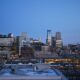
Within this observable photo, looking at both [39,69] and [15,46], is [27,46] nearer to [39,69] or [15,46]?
[15,46]

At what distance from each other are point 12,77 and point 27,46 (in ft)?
99.4

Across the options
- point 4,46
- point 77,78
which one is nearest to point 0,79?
point 77,78

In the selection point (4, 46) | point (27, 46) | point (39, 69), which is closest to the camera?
point (39, 69)

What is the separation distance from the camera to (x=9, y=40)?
29.5 meters

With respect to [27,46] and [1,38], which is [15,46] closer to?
[1,38]

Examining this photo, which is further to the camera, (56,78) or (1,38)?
(1,38)

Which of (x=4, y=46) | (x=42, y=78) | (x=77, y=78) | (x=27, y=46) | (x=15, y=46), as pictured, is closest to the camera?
(x=42, y=78)

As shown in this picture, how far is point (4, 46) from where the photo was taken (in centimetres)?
2680

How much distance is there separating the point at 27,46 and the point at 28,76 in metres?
30.2

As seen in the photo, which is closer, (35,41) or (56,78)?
(56,78)

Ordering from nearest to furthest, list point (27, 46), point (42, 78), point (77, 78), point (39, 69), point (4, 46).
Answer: point (42, 78), point (39, 69), point (77, 78), point (4, 46), point (27, 46)

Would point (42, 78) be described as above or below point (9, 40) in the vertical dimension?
below

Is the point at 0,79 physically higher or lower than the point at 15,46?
lower

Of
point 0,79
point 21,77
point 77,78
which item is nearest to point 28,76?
point 21,77
